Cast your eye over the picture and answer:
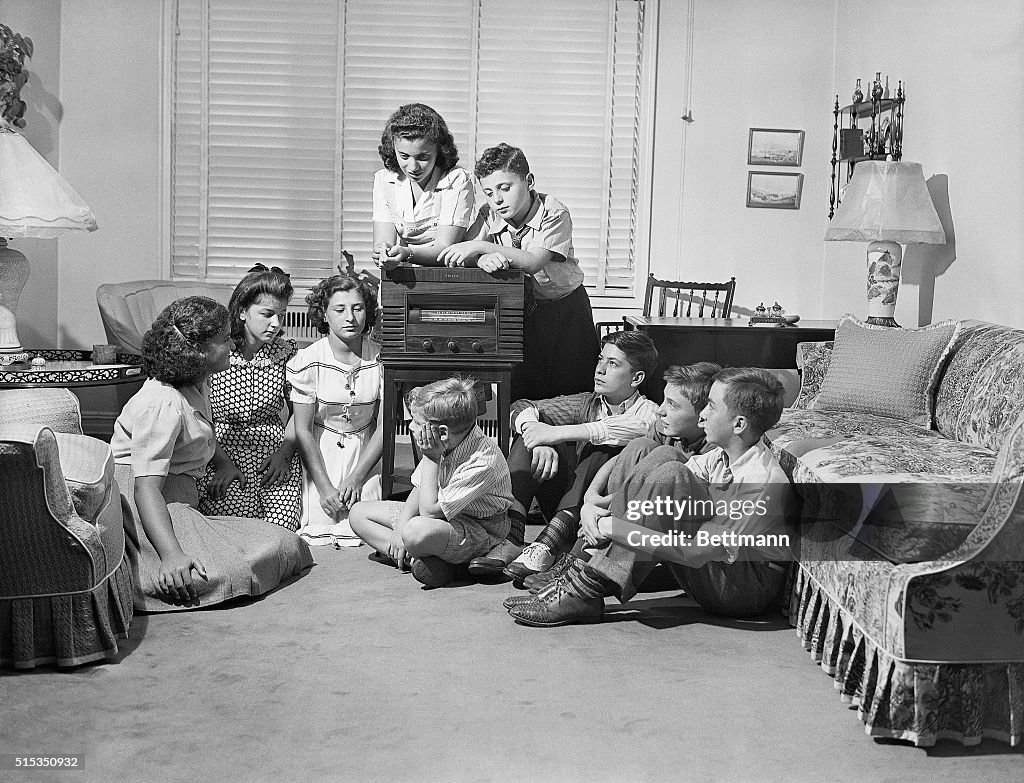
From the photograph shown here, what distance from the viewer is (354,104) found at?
591 centimetres

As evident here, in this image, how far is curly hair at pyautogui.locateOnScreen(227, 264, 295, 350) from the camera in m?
3.79

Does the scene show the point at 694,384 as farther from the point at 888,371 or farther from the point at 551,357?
the point at 551,357

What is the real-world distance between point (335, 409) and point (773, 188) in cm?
312

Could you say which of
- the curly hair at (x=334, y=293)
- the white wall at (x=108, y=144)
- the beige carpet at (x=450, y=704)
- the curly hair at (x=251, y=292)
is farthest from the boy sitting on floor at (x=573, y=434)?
the white wall at (x=108, y=144)

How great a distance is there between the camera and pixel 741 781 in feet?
6.66

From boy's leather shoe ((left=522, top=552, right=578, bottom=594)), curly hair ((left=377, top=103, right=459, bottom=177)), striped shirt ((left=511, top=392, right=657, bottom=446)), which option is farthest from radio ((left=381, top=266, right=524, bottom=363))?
boy's leather shoe ((left=522, top=552, right=578, bottom=594))

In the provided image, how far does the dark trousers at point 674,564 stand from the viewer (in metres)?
2.83

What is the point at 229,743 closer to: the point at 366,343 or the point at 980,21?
the point at 366,343

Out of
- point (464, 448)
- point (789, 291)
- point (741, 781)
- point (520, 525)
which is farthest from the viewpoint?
point (789, 291)

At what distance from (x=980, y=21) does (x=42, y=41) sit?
14.4 ft

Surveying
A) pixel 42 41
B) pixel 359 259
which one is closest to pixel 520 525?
pixel 359 259

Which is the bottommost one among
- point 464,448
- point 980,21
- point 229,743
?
point 229,743

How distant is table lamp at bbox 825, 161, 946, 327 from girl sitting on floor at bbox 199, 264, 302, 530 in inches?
89.1

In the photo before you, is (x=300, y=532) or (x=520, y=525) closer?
(x=520, y=525)
